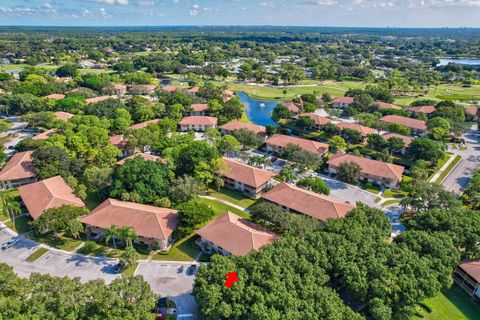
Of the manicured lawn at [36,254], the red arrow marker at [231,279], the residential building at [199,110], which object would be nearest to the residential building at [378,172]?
the red arrow marker at [231,279]

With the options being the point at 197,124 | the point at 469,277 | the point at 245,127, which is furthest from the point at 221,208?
the point at 197,124

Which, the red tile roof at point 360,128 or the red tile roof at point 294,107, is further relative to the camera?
the red tile roof at point 294,107

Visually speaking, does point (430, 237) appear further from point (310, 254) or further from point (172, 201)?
point (172, 201)

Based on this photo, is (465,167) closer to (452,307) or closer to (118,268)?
(452,307)

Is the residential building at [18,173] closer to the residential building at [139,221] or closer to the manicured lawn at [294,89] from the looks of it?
the residential building at [139,221]

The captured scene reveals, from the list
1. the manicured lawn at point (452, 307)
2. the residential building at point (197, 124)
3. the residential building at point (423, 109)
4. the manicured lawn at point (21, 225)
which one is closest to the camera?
the manicured lawn at point (452, 307)

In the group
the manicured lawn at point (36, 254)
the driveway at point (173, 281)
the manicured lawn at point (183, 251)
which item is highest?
the manicured lawn at point (36, 254)
